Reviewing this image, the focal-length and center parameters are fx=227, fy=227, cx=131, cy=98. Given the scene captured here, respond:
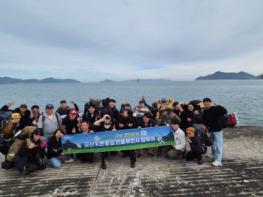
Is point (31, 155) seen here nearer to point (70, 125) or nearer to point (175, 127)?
point (70, 125)

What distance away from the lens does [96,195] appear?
191 inches

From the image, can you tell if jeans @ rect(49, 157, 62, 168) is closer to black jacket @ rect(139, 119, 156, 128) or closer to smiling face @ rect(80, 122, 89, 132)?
smiling face @ rect(80, 122, 89, 132)

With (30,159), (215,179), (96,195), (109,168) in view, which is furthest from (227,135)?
(30,159)

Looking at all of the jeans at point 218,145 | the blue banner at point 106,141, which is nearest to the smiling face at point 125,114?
the blue banner at point 106,141

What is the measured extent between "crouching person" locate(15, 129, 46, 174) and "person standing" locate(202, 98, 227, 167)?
4.67m

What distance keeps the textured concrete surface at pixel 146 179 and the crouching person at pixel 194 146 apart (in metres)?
0.19

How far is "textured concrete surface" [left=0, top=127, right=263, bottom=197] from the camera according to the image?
498 centimetres

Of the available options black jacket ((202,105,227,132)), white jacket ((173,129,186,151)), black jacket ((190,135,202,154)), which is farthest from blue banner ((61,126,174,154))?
black jacket ((202,105,227,132))

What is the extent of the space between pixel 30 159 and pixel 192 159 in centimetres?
456

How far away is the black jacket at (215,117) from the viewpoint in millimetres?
6207

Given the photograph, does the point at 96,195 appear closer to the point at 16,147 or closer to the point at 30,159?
the point at 30,159

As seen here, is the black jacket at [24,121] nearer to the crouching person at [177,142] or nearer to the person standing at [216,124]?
the crouching person at [177,142]

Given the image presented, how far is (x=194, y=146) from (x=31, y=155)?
450 cm

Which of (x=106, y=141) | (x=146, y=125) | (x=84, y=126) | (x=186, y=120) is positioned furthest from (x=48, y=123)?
(x=186, y=120)
